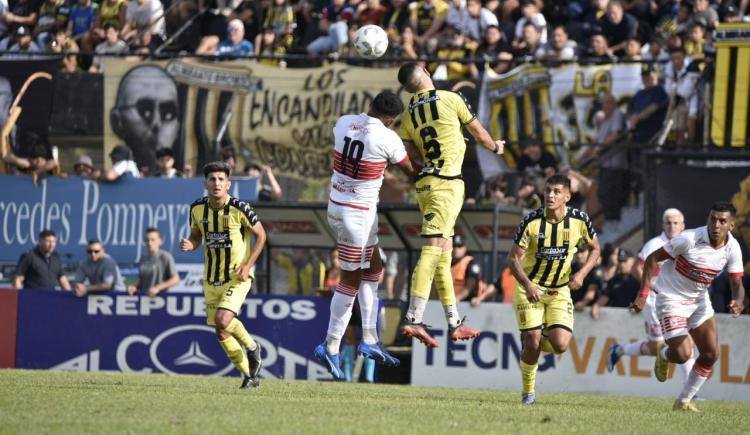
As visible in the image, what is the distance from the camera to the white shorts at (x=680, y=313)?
1386 cm


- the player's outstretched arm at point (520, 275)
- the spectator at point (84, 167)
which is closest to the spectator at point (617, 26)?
the spectator at point (84, 167)

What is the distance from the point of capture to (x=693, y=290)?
547 inches

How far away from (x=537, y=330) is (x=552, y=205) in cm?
126

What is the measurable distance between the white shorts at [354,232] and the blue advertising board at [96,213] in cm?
813

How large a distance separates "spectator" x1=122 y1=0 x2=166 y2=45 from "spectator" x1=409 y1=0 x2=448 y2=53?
4617mm

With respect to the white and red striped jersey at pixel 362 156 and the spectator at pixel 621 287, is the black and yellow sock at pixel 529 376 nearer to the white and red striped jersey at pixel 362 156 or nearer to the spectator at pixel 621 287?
the white and red striped jersey at pixel 362 156

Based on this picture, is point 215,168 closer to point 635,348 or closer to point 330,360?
point 330,360

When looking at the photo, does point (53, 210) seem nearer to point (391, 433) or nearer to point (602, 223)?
point (602, 223)

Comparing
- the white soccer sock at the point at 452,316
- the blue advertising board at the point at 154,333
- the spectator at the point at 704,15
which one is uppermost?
the spectator at the point at 704,15

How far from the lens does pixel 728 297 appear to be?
62.1 ft

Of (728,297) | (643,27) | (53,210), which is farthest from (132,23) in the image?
(728,297)

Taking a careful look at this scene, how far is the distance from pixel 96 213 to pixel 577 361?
806 centimetres

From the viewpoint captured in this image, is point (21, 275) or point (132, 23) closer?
point (21, 275)

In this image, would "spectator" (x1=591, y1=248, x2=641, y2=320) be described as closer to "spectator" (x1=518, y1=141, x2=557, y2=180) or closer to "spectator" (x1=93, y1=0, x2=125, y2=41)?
"spectator" (x1=518, y1=141, x2=557, y2=180)
